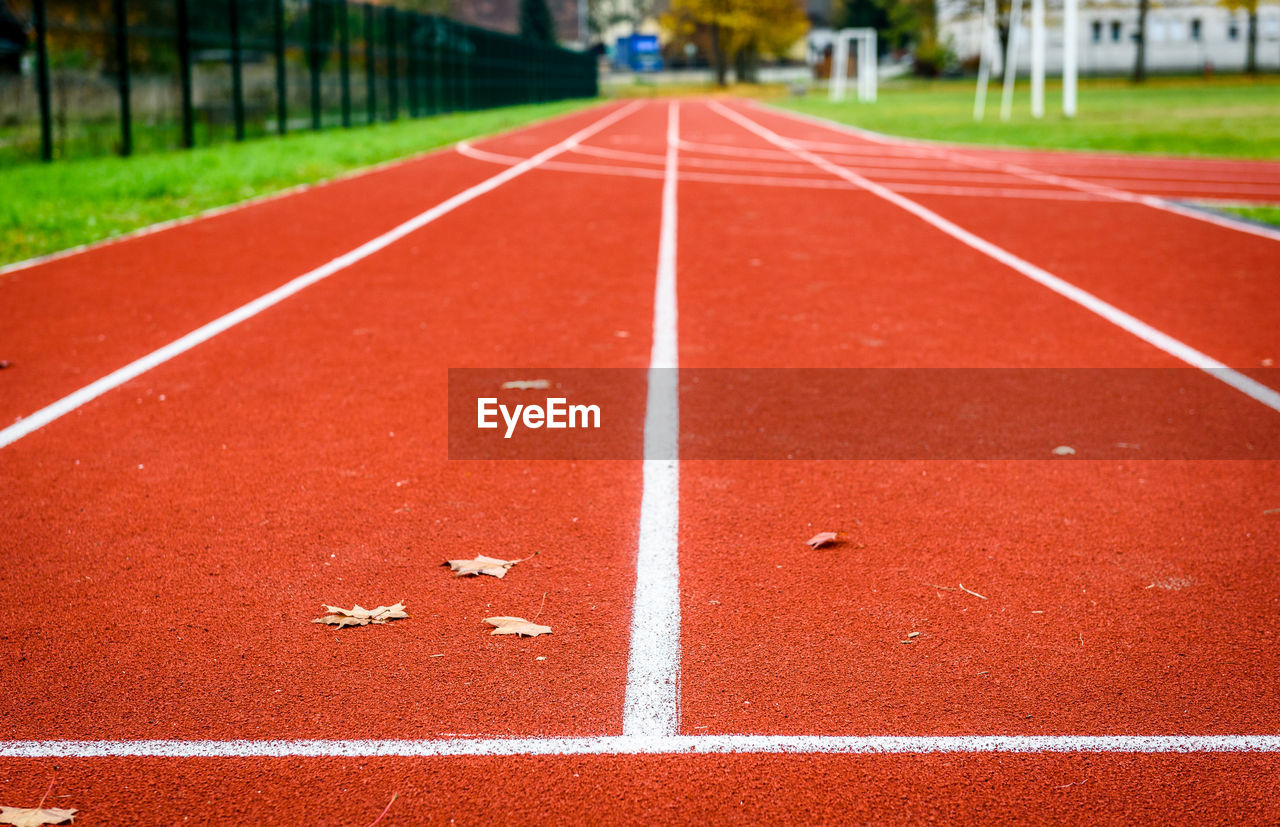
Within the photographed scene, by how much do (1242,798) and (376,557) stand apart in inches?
103

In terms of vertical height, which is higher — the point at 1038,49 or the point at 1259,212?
the point at 1038,49

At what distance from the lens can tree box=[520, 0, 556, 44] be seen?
407 feet

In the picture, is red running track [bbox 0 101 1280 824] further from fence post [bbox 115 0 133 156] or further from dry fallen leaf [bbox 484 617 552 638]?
fence post [bbox 115 0 133 156]

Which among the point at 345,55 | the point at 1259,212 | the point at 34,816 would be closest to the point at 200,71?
the point at 345,55

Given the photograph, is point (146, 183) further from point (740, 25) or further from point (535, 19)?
point (535, 19)

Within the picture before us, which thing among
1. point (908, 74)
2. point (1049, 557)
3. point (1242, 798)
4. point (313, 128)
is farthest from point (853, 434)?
point (908, 74)

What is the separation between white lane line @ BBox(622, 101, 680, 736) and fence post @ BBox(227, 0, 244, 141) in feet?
54.8

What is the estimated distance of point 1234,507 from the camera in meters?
4.58

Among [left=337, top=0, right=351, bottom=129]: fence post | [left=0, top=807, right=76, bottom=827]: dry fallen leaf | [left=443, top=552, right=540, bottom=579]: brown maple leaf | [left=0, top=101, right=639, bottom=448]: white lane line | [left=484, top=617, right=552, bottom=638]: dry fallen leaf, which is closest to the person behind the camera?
[left=0, top=807, right=76, bottom=827]: dry fallen leaf

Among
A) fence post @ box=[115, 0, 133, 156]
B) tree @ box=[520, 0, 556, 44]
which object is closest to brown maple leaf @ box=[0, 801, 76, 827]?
fence post @ box=[115, 0, 133, 156]

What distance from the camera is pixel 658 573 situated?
3982 mm

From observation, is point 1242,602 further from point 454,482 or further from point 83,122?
point 83,122

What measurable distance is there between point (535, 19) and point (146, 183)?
116 meters

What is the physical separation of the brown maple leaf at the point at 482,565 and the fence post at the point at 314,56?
23.7 metres
